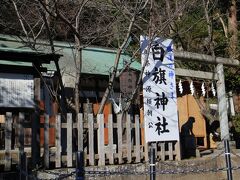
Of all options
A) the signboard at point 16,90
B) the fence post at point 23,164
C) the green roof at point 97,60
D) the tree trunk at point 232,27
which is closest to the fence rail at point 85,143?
the fence post at point 23,164

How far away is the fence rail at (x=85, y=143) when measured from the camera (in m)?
6.69

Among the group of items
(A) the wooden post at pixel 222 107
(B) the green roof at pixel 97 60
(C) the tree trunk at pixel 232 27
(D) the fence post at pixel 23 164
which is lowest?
(D) the fence post at pixel 23 164

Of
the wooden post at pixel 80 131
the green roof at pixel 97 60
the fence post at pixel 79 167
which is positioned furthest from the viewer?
the green roof at pixel 97 60

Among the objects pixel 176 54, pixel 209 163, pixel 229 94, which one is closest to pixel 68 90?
pixel 176 54

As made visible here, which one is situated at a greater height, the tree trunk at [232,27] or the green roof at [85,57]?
the tree trunk at [232,27]

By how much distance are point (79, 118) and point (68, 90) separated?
5614mm

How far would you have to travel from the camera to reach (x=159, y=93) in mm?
8703

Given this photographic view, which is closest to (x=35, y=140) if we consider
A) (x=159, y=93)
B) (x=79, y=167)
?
(x=79, y=167)

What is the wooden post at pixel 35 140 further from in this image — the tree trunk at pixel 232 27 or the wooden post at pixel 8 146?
the tree trunk at pixel 232 27

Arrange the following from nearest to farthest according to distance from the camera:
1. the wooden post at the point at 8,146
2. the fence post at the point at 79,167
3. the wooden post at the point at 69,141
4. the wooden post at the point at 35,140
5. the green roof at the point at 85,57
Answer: the fence post at the point at 79,167
the wooden post at the point at 8,146
the wooden post at the point at 35,140
the wooden post at the point at 69,141
the green roof at the point at 85,57

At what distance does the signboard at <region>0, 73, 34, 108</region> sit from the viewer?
→ 9969 millimetres

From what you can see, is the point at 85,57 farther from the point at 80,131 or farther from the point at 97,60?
the point at 80,131

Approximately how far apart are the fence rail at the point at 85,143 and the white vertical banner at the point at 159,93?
0.31 m

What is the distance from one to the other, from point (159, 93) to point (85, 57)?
577 cm
